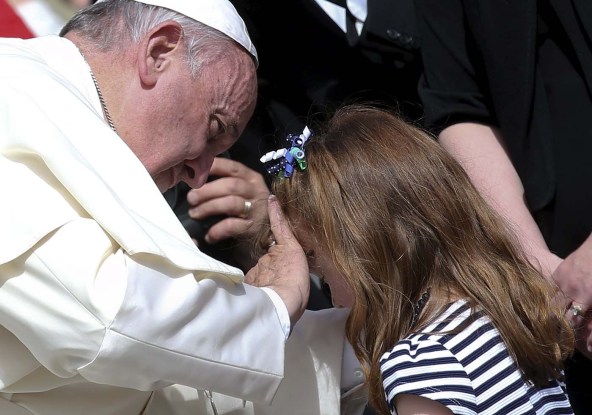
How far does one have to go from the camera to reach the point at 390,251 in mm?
2377

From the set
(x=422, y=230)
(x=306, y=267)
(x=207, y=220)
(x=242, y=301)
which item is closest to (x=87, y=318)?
(x=242, y=301)

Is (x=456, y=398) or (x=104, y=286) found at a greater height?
(x=104, y=286)

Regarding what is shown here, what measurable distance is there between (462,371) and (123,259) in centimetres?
80

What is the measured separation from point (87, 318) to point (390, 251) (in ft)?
2.73

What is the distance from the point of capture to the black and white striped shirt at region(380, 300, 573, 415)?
2131 mm

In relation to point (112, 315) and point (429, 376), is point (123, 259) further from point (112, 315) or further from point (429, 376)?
point (429, 376)

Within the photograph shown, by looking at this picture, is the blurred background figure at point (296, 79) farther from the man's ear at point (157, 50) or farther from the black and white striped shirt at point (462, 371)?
the black and white striped shirt at point (462, 371)

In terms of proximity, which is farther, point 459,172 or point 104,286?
point 459,172

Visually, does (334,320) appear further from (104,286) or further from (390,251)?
(104,286)

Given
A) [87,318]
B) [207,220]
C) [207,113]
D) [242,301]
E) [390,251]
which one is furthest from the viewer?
[207,220]

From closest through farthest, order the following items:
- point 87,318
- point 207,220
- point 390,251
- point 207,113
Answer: point 87,318, point 390,251, point 207,113, point 207,220

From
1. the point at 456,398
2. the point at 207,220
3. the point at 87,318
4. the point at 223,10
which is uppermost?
the point at 223,10

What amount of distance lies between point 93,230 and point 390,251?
78 cm

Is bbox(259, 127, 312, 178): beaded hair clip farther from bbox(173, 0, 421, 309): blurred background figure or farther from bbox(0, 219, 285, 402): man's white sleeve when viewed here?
bbox(0, 219, 285, 402): man's white sleeve
